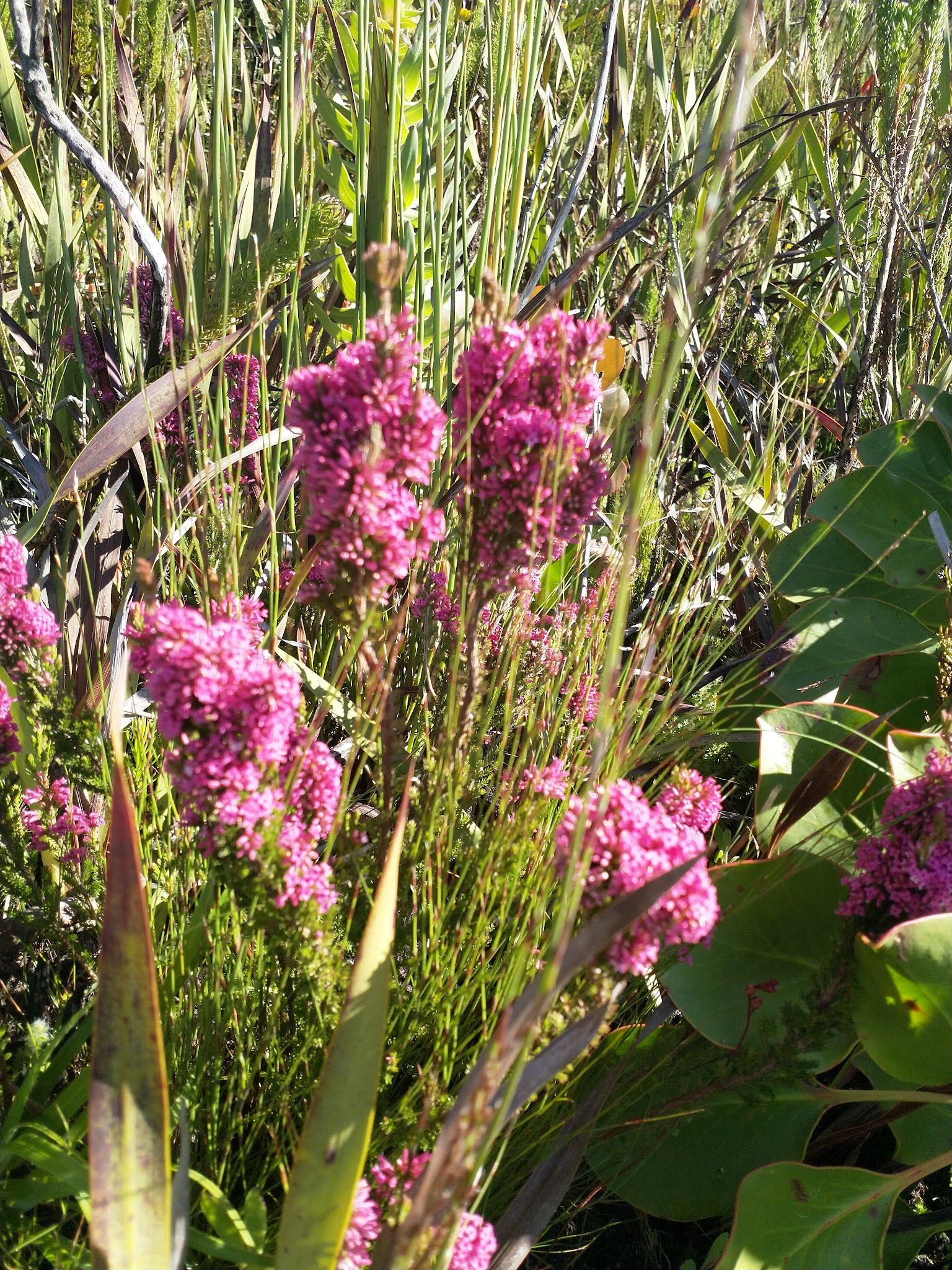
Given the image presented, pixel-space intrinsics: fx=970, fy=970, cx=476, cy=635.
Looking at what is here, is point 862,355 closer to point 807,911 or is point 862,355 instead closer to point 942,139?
point 942,139

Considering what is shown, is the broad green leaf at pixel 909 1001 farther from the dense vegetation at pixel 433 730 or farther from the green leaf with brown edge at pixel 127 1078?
the green leaf with brown edge at pixel 127 1078

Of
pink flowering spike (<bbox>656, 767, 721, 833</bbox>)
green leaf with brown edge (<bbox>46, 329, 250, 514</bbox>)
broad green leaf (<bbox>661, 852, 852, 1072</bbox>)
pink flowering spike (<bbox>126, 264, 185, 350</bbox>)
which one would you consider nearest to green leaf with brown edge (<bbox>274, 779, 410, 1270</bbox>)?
pink flowering spike (<bbox>656, 767, 721, 833</bbox>)

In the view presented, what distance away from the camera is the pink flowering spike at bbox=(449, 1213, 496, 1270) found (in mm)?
662

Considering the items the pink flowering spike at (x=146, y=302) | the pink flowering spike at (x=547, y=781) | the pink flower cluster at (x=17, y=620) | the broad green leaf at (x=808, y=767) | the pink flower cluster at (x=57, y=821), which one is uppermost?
the pink flowering spike at (x=146, y=302)

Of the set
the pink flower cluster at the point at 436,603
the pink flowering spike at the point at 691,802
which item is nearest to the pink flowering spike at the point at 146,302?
the pink flower cluster at the point at 436,603

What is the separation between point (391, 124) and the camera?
36.1 inches

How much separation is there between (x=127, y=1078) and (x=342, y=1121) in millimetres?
134

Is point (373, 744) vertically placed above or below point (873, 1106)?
above

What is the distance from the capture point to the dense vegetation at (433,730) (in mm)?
605

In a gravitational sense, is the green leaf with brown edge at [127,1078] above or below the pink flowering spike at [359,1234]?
above

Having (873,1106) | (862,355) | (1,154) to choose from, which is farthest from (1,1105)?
(862,355)

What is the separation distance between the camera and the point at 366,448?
590 millimetres

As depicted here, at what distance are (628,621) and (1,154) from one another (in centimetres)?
121

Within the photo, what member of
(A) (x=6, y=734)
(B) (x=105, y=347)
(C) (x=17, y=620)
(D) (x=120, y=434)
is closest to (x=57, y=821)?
(A) (x=6, y=734)
